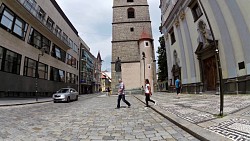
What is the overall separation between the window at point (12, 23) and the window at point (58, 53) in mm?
9442

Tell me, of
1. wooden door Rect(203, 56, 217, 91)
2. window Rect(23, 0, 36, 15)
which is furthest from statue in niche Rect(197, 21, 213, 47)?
window Rect(23, 0, 36, 15)

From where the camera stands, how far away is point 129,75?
41.9 metres

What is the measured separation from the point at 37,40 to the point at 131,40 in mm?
21629

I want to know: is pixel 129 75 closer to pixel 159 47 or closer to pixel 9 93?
pixel 159 47

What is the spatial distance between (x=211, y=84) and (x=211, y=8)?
7.25m

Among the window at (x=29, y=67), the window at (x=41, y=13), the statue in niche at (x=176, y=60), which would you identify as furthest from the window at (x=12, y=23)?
the statue in niche at (x=176, y=60)

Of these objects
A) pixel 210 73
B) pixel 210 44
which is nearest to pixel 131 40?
pixel 210 73

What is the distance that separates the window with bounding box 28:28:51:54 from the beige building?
1899 centimetres

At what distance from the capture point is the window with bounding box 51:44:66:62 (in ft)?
107

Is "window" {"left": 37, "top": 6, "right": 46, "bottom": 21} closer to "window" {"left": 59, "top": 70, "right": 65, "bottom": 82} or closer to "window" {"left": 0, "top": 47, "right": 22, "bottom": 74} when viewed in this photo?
"window" {"left": 0, "top": 47, "right": 22, "bottom": 74}

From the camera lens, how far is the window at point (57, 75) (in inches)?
1242

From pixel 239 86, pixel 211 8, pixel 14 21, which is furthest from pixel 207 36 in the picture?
pixel 14 21

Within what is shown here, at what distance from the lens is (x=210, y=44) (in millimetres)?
18047

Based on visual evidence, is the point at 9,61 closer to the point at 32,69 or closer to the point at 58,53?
the point at 32,69
